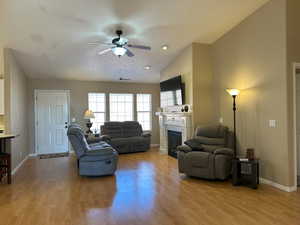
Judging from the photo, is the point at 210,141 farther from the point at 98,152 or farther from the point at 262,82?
the point at 98,152

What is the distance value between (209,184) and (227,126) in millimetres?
1596

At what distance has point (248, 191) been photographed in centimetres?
372

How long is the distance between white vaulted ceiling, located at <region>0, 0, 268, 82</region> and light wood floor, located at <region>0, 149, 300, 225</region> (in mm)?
2930

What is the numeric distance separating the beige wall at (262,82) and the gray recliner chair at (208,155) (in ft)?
1.47

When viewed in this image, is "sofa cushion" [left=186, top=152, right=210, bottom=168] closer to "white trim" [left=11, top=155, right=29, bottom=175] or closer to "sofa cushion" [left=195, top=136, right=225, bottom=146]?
"sofa cushion" [left=195, top=136, right=225, bottom=146]

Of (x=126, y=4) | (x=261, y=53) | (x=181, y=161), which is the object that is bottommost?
(x=181, y=161)

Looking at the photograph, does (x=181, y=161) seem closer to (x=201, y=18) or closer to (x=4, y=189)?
(x=201, y=18)

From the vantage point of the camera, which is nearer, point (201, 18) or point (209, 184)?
point (209, 184)

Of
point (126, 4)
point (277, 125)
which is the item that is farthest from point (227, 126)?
point (126, 4)

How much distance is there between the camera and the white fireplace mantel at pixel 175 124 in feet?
18.5

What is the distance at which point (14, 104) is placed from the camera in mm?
5152

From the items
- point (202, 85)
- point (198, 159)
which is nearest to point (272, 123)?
point (198, 159)

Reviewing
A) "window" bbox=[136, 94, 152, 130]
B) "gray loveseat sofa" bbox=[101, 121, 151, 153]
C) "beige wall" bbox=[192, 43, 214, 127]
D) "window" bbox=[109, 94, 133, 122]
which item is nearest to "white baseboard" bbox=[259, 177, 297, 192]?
"beige wall" bbox=[192, 43, 214, 127]

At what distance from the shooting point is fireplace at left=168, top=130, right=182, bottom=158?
20.5 feet
